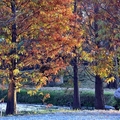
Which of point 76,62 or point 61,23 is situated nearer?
point 61,23

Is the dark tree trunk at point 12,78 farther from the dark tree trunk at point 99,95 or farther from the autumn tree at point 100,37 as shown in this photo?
the dark tree trunk at point 99,95

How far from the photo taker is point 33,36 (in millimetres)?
12812

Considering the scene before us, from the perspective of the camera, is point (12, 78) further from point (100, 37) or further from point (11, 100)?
point (100, 37)

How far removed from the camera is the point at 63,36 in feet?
42.2

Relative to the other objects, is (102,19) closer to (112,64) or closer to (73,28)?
(73,28)

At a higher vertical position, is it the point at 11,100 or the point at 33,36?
the point at 33,36

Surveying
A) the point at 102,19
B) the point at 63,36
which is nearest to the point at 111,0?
the point at 102,19

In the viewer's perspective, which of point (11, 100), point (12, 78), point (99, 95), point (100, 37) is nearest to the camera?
point (12, 78)

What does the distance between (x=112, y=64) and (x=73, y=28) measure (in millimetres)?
2812

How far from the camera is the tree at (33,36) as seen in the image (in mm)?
12281

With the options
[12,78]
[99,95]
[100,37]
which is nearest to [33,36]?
[12,78]

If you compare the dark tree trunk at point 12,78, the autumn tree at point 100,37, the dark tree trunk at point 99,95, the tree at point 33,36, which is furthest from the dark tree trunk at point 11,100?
the dark tree trunk at point 99,95

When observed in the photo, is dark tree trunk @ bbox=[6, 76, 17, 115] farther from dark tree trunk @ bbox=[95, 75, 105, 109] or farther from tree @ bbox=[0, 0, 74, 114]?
dark tree trunk @ bbox=[95, 75, 105, 109]

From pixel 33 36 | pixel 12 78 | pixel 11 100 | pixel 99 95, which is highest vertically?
pixel 33 36
